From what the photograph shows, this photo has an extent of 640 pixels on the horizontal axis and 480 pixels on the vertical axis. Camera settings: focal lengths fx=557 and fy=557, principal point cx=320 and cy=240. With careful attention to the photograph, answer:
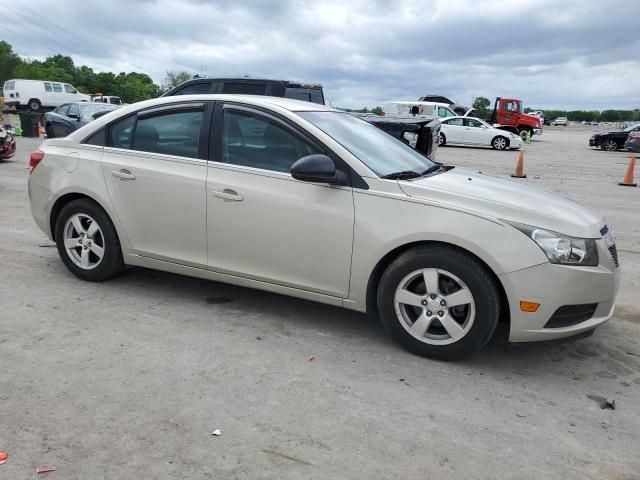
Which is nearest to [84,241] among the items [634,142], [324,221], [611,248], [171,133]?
[171,133]

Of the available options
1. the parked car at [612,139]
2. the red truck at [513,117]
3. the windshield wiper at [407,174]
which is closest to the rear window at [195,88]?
the windshield wiper at [407,174]

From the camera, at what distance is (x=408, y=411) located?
3.00m

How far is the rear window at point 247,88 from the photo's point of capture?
32.0ft

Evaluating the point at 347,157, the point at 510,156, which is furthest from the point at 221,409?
the point at 510,156

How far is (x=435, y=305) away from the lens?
349 cm

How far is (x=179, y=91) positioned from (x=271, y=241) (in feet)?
23.8

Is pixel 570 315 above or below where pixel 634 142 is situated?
below

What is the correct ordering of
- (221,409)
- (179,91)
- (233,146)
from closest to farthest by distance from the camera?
(221,409)
(233,146)
(179,91)

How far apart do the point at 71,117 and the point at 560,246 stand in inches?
703

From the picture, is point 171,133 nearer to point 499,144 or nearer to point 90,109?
point 90,109

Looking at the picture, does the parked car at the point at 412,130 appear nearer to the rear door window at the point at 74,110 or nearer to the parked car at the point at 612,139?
the rear door window at the point at 74,110

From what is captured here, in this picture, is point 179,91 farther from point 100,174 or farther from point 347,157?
point 347,157

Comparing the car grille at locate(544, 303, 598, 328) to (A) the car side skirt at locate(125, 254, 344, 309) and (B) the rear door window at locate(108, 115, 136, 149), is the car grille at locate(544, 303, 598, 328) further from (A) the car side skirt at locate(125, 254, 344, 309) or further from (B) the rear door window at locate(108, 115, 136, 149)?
(B) the rear door window at locate(108, 115, 136, 149)

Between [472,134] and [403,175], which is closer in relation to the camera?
[403,175]
